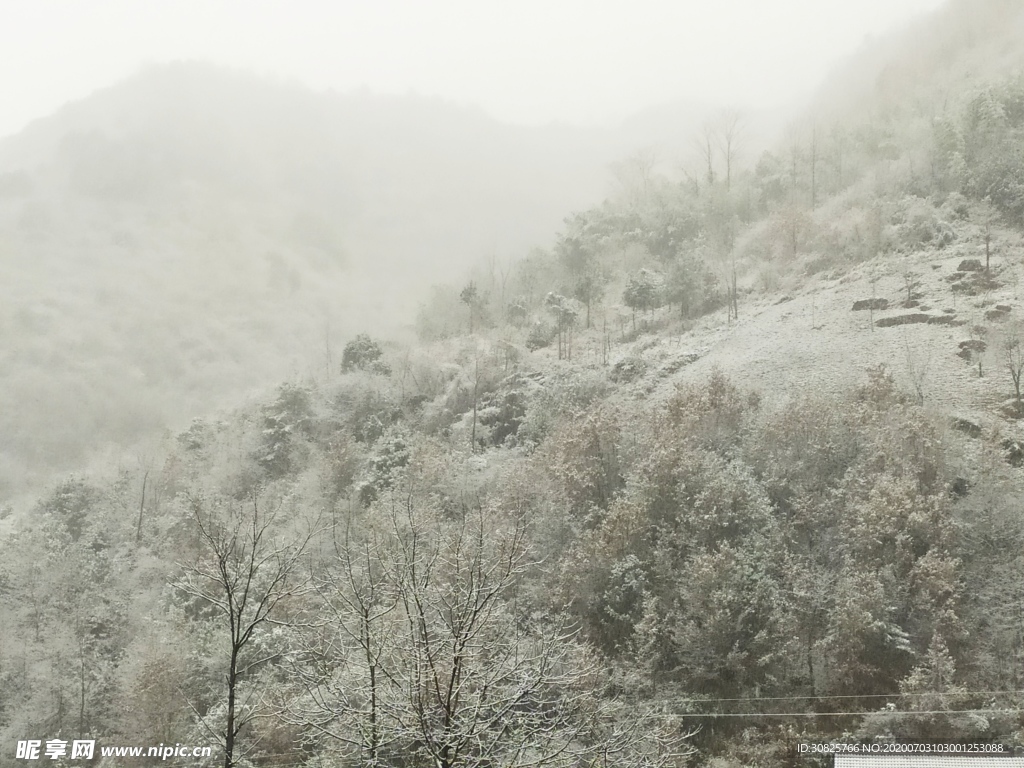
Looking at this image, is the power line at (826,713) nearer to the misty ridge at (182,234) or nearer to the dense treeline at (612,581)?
the dense treeline at (612,581)

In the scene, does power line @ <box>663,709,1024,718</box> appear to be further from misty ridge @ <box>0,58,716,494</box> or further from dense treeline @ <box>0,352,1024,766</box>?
misty ridge @ <box>0,58,716,494</box>

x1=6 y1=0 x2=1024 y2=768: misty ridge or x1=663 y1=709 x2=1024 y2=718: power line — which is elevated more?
x1=6 y1=0 x2=1024 y2=768: misty ridge

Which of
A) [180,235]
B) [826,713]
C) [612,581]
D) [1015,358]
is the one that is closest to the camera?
[826,713]

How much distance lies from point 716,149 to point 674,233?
10147 millimetres

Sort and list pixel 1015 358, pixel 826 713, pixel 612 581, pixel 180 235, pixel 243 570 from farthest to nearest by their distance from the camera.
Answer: pixel 180 235 → pixel 1015 358 → pixel 612 581 → pixel 243 570 → pixel 826 713

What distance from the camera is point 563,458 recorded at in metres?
22.4

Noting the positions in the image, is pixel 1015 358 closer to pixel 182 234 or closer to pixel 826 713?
pixel 826 713

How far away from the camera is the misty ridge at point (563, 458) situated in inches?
526

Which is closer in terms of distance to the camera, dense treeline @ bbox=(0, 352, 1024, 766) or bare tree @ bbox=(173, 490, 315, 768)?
bare tree @ bbox=(173, 490, 315, 768)

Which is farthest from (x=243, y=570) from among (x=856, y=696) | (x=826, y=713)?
(x=856, y=696)

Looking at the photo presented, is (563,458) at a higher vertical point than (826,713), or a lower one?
higher

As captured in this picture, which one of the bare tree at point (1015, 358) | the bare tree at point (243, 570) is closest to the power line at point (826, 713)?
the bare tree at point (243, 570)

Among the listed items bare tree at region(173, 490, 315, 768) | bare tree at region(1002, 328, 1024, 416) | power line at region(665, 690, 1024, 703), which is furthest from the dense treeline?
bare tree at region(1002, 328, 1024, 416)

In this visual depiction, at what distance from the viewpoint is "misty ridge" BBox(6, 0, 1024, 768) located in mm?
13367
